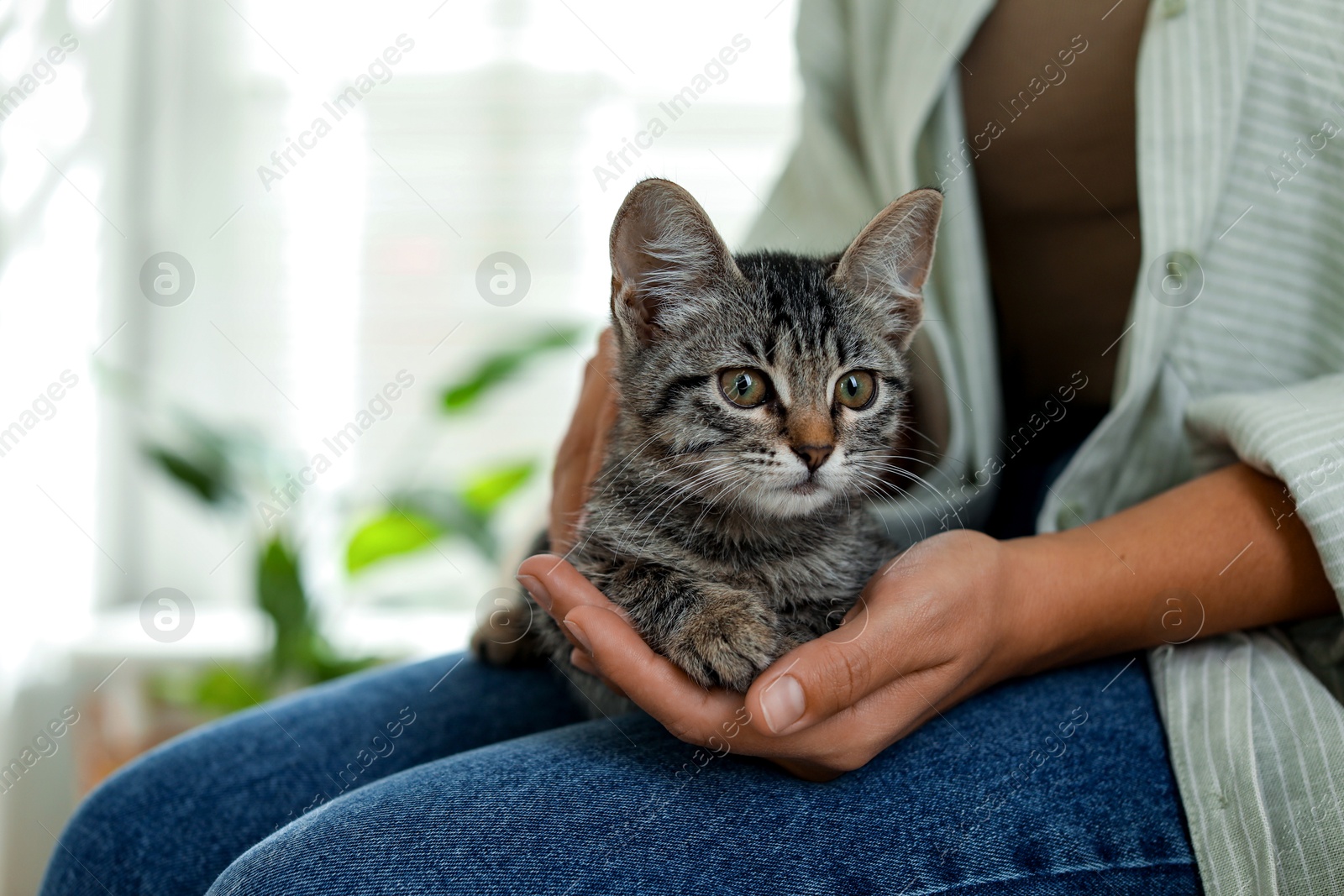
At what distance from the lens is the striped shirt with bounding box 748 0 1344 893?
3.10ft

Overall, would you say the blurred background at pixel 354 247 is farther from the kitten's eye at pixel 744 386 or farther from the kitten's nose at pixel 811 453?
the kitten's nose at pixel 811 453

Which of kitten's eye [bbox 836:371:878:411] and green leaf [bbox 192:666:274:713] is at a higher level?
kitten's eye [bbox 836:371:878:411]

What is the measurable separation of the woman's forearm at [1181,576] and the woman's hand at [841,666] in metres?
0.10

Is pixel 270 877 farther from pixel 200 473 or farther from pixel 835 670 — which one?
pixel 200 473

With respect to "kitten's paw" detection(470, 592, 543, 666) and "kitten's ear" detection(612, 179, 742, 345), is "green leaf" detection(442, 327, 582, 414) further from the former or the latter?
"kitten's ear" detection(612, 179, 742, 345)

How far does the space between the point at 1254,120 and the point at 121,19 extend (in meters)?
3.45

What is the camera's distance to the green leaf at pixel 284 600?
2.54 metres

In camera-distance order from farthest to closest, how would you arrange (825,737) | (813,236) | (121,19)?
(121,19), (813,236), (825,737)

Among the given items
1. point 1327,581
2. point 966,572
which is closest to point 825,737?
point 966,572

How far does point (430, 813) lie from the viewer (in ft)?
3.07

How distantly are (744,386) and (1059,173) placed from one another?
0.76 m

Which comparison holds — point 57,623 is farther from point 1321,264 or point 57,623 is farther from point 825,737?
point 1321,264

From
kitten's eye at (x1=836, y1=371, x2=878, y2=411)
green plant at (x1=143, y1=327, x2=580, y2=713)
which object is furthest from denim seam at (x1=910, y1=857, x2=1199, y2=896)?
green plant at (x1=143, y1=327, x2=580, y2=713)

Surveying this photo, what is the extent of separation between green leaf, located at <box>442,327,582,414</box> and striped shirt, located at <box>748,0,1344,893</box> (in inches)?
50.0
